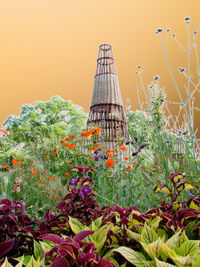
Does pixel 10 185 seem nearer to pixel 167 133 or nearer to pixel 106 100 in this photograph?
pixel 167 133

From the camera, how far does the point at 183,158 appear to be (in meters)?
2.33

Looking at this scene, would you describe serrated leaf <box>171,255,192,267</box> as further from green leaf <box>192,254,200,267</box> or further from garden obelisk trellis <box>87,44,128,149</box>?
garden obelisk trellis <box>87,44,128,149</box>

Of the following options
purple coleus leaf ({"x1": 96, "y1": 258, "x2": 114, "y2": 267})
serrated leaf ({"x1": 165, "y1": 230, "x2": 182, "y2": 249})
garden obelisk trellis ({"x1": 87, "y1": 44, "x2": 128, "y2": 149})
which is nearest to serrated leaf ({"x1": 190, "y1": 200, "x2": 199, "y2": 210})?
serrated leaf ({"x1": 165, "y1": 230, "x2": 182, "y2": 249})

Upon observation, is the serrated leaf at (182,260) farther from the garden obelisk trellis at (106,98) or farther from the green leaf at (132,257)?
the garden obelisk trellis at (106,98)

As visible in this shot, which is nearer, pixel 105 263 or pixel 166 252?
pixel 105 263

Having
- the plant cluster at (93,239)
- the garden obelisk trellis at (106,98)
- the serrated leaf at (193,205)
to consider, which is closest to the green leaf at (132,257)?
the plant cluster at (93,239)

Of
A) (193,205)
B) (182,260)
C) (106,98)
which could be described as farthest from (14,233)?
(106,98)

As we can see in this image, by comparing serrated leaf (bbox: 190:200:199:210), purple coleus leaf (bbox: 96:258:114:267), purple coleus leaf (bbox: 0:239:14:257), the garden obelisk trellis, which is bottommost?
purple coleus leaf (bbox: 96:258:114:267)

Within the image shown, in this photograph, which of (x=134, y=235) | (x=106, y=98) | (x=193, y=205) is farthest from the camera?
(x=106, y=98)

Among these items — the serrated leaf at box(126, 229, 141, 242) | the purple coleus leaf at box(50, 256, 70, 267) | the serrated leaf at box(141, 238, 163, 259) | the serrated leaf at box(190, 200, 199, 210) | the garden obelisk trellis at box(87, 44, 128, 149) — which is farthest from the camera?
the garden obelisk trellis at box(87, 44, 128, 149)

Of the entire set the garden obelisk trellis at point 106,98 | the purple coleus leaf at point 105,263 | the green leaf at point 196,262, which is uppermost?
the garden obelisk trellis at point 106,98

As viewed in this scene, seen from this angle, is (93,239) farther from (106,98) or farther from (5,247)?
(106,98)

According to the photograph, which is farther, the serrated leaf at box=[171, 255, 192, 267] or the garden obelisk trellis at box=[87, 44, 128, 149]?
the garden obelisk trellis at box=[87, 44, 128, 149]

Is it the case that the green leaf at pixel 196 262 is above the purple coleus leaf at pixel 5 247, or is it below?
below
